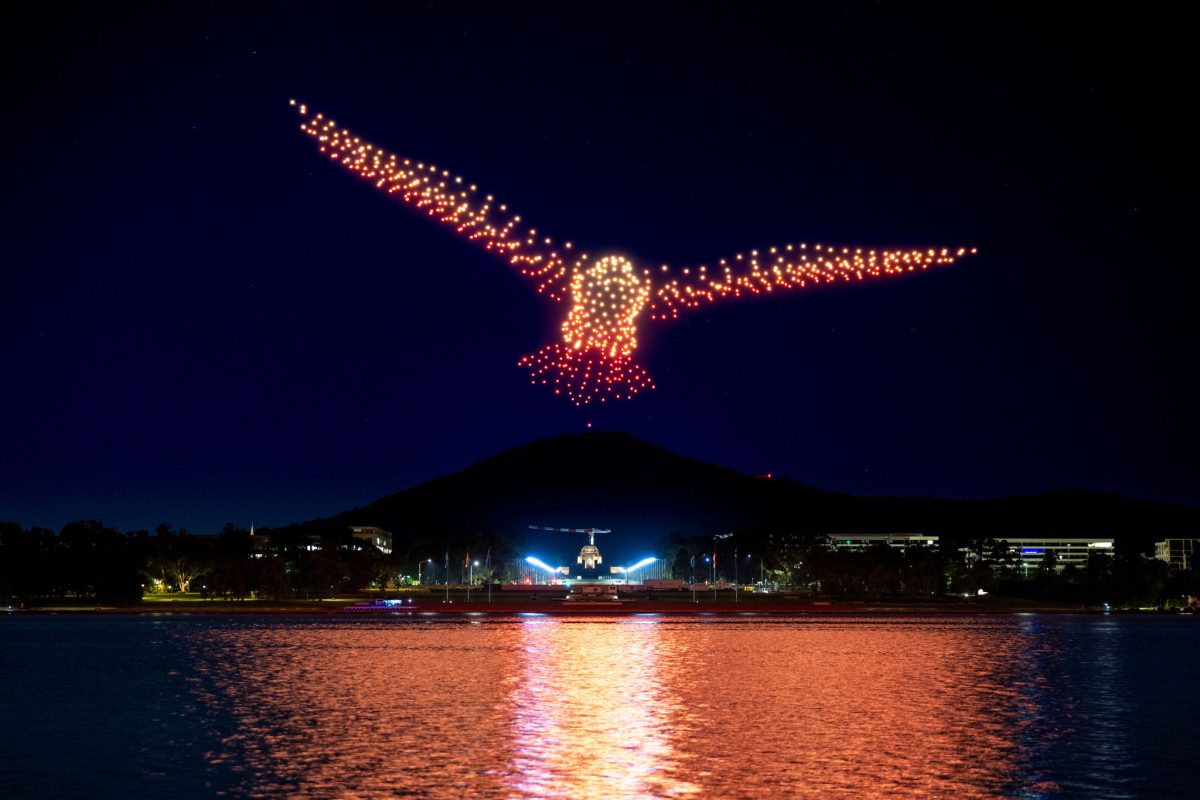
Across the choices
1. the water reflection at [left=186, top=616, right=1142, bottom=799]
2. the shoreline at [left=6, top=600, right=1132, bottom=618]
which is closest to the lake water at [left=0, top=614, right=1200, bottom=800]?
the water reflection at [left=186, top=616, right=1142, bottom=799]

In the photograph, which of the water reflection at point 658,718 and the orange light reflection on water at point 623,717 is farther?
the water reflection at point 658,718

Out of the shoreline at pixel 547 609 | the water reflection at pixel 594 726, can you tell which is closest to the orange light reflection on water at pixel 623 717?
the water reflection at pixel 594 726

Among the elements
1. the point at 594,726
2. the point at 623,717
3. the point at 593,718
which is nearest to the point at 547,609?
the point at 623,717

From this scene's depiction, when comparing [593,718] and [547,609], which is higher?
[593,718]

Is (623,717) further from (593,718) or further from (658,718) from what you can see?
(658,718)

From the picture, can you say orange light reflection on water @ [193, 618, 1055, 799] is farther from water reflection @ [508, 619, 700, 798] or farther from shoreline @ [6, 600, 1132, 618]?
shoreline @ [6, 600, 1132, 618]

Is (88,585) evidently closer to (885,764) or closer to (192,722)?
(192,722)

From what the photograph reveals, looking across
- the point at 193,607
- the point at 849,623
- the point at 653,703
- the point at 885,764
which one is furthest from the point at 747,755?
the point at 193,607

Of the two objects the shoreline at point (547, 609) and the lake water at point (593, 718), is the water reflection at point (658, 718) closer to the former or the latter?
the lake water at point (593, 718)
